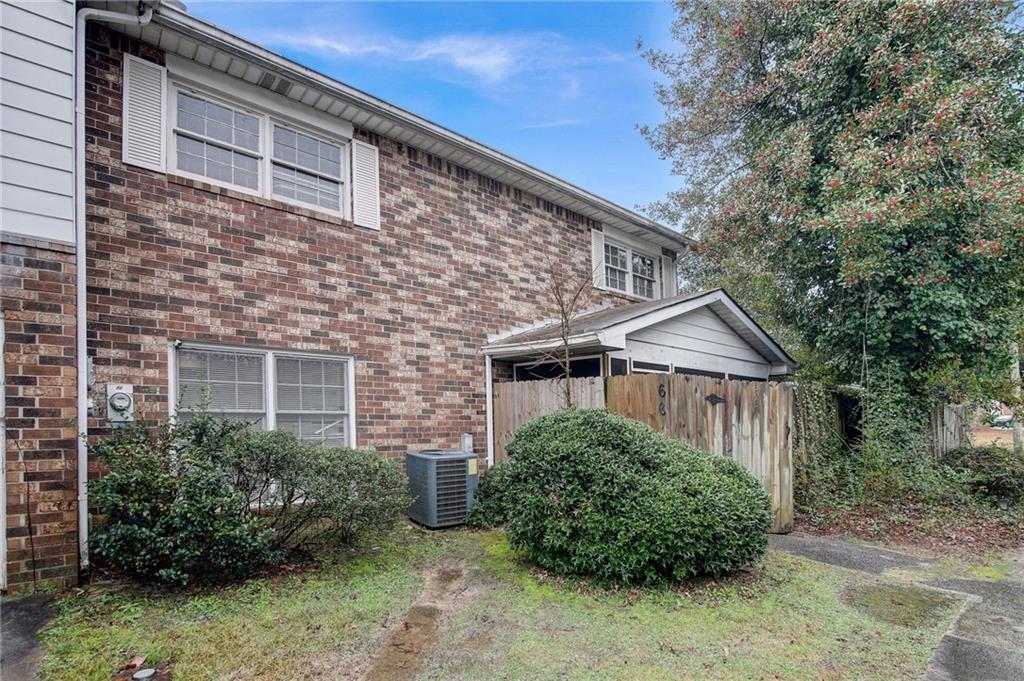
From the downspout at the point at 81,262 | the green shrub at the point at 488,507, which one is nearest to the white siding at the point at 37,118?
the downspout at the point at 81,262

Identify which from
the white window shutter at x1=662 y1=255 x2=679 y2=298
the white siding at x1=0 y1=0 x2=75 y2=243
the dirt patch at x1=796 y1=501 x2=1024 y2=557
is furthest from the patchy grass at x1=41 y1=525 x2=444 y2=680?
the white window shutter at x1=662 y1=255 x2=679 y2=298

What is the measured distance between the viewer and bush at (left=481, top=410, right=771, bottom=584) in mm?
4402

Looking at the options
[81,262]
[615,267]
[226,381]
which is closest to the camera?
[81,262]

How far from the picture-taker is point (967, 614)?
13.5ft

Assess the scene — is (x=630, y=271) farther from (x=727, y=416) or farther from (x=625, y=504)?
A: (x=625, y=504)

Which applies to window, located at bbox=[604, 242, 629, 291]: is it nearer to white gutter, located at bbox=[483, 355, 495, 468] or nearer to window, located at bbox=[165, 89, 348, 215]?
white gutter, located at bbox=[483, 355, 495, 468]

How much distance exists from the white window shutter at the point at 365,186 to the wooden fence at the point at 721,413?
3477 mm

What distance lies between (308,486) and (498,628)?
2115mm

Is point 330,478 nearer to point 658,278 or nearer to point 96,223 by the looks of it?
point 96,223

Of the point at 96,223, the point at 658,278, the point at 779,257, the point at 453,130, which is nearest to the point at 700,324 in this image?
the point at 779,257

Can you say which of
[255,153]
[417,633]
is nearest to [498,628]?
[417,633]

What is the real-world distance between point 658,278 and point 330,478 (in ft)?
30.7

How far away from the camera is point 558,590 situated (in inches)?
178

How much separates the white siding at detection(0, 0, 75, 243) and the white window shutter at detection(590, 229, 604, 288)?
7.99 meters
